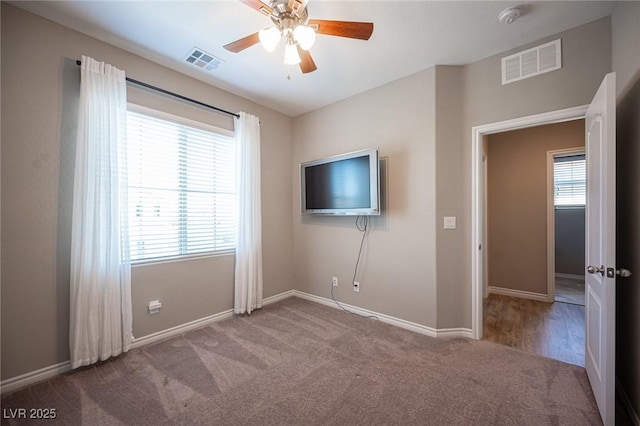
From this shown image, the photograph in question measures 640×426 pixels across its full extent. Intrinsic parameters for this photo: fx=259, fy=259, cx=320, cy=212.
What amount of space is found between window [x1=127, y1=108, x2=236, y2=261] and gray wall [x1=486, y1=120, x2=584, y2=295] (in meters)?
3.94

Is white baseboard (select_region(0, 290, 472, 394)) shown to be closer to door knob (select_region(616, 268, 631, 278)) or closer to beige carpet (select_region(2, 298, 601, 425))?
beige carpet (select_region(2, 298, 601, 425))

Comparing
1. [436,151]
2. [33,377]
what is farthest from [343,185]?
[33,377]

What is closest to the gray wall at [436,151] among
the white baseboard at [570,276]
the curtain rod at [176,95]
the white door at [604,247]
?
the white door at [604,247]

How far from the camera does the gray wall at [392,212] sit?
8.89 ft

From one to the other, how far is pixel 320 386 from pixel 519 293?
3.57 m

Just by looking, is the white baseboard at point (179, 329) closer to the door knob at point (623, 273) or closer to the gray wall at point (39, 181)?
the gray wall at point (39, 181)

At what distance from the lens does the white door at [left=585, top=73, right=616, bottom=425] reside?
4.83 ft

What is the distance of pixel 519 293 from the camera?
3.87m

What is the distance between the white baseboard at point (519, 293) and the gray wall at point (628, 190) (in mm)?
2021

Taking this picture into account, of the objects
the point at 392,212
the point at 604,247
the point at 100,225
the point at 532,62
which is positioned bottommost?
the point at 604,247

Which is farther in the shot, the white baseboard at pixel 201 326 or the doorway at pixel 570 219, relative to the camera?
the doorway at pixel 570 219

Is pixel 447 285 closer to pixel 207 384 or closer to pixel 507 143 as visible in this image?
pixel 207 384

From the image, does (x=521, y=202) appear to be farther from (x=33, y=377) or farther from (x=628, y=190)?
(x=33, y=377)

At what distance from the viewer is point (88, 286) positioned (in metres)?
2.08
